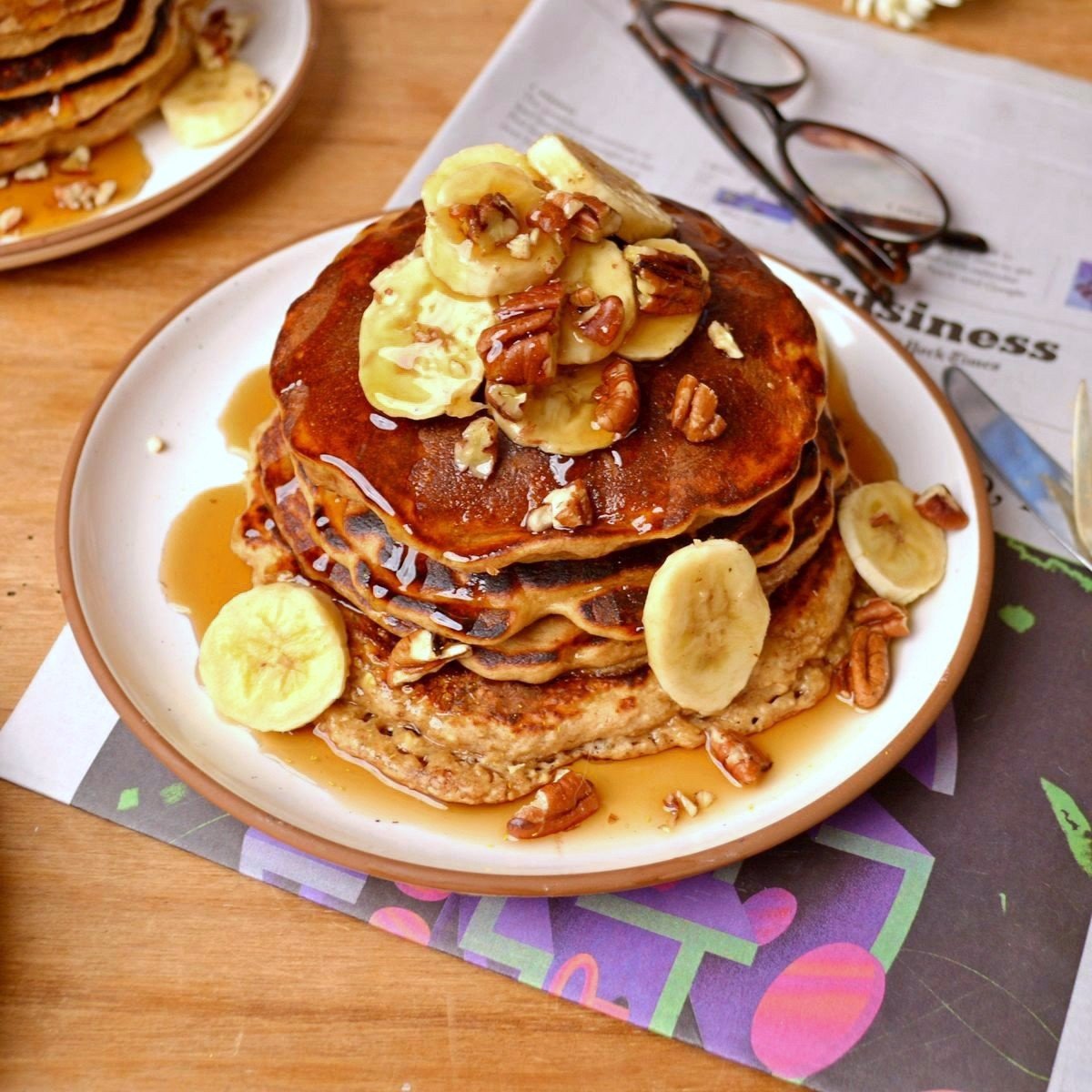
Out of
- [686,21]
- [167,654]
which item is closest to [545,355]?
[167,654]

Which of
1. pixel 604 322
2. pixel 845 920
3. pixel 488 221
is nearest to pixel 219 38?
pixel 488 221

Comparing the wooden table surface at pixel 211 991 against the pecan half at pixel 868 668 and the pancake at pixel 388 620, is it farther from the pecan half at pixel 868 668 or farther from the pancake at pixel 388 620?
the pecan half at pixel 868 668

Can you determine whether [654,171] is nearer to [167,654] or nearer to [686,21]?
[686,21]

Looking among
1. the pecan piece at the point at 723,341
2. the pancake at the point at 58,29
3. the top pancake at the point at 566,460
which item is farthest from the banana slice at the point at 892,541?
the pancake at the point at 58,29

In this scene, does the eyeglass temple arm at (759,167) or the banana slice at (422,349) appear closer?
the banana slice at (422,349)

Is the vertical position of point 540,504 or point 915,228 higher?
point 540,504

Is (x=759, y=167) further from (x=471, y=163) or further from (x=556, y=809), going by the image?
(x=556, y=809)
